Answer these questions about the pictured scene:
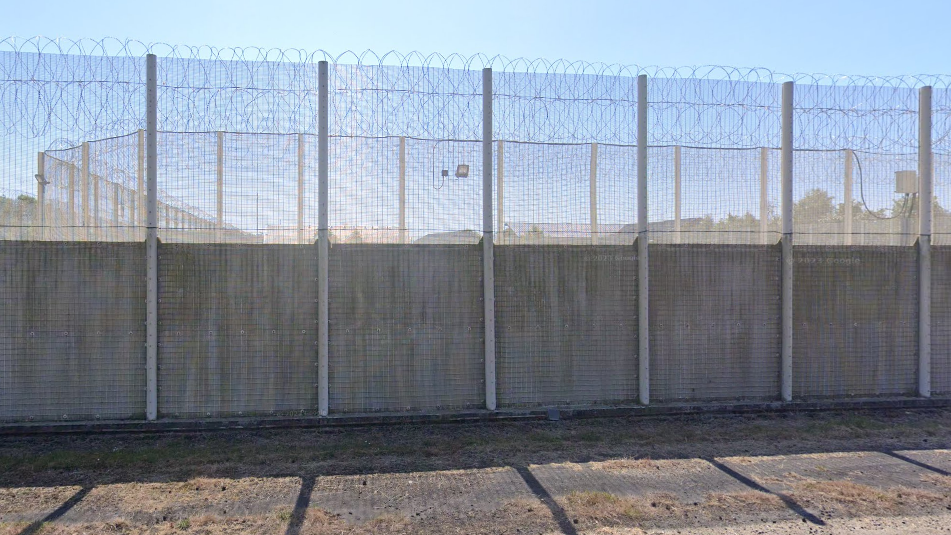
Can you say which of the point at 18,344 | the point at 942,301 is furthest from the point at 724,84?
the point at 18,344

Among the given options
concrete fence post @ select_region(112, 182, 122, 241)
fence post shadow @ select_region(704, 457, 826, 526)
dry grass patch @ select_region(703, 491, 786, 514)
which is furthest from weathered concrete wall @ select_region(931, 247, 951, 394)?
concrete fence post @ select_region(112, 182, 122, 241)

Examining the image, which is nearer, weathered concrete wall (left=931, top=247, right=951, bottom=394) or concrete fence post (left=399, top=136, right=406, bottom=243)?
concrete fence post (left=399, top=136, right=406, bottom=243)

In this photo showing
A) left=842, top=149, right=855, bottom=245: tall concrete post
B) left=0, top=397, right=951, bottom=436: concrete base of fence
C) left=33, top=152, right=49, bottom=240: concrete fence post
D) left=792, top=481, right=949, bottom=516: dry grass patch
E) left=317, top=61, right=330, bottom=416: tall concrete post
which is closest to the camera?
left=792, top=481, right=949, bottom=516: dry grass patch

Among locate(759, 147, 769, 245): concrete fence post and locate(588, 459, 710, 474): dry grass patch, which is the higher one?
locate(759, 147, 769, 245): concrete fence post

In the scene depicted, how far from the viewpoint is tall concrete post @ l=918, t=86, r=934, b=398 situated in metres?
7.93

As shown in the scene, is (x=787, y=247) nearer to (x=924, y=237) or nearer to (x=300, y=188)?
(x=924, y=237)

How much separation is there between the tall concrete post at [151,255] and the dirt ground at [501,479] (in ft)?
1.79

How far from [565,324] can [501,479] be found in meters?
2.62

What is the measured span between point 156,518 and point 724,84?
7754 mm

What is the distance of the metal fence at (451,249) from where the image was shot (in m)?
6.86

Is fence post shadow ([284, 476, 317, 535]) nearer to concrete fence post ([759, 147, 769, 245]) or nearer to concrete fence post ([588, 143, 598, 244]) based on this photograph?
concrete fence post ([588, 143, 598, 244])

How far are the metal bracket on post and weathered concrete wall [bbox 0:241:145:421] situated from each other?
303 inches

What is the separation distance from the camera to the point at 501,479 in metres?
5.30

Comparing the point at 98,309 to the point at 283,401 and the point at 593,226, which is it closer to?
the point at 283,401
